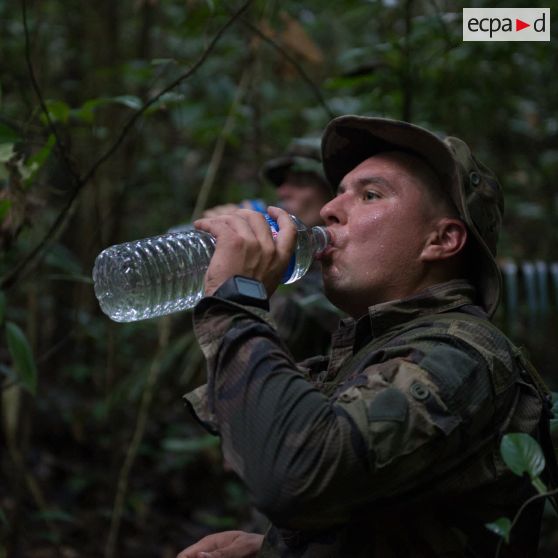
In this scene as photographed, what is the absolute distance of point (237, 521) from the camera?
5.45 metres

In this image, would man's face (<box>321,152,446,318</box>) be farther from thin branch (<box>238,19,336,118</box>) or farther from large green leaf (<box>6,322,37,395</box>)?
large green leaf (<box>6,322,37,395</box>)

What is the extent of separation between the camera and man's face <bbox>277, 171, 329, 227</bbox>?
4117 mm

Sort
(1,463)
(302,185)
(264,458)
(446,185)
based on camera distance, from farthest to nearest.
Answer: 1. (1,463)
2. (302,185)
3. (446,185)
4. (264,458)

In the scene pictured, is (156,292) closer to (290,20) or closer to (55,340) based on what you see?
(290,20)

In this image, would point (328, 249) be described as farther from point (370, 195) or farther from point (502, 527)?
point (502, 527)

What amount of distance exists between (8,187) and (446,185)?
4.45 feet

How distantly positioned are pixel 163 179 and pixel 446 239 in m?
5.44

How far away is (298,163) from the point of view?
13.0 feet

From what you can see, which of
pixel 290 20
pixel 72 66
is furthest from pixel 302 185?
pixel 72 66

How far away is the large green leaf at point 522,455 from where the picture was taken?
1.50 meters

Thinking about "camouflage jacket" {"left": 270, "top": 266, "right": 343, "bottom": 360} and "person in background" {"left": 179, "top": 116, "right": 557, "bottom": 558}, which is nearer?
"person in background" {"left": 179, "top": 116, "right": 557, "bottom": 558}

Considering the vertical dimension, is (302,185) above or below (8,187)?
below

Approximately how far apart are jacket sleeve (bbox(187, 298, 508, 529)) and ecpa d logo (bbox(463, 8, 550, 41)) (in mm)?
2298

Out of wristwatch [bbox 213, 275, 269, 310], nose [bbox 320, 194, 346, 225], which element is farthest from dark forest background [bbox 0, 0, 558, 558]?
wristwatch [bbox 213, 275, 269, 310]
